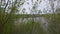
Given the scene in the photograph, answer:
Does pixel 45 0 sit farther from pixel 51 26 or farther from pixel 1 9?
pixel 1 9

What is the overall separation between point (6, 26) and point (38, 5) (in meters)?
0.60

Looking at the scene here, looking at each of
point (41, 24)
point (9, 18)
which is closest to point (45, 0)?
point (41, 24)

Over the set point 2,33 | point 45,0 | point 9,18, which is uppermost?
point 45,0

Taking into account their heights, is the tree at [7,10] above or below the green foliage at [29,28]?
above

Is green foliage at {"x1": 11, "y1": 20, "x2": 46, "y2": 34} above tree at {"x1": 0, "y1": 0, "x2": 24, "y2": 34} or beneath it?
beneath

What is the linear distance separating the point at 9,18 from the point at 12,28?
0.17 metres

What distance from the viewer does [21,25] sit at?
12.4 feet

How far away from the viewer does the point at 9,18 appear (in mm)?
3738

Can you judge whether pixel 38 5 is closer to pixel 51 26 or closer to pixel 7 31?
pixel 51 26

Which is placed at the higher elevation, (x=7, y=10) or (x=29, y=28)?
(x=7, y=10)

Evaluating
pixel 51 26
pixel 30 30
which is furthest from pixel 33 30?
pixel 51 26

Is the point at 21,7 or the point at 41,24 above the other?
the point at 21,7

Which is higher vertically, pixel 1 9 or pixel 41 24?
pixel 1 9

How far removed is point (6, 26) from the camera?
12.3 feet
